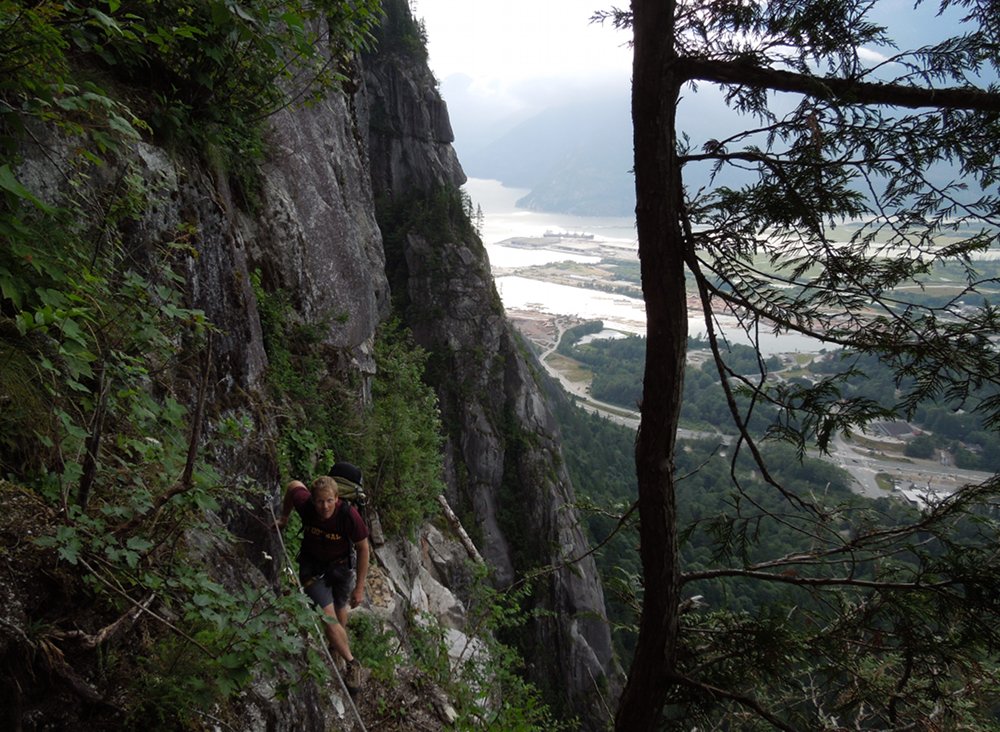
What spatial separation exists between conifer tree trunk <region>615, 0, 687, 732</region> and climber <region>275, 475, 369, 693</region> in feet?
7.14

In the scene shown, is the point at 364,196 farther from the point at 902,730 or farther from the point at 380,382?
the point at 902,730

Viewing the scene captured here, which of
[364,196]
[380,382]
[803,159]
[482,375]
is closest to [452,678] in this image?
[803,159]

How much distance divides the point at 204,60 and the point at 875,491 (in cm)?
3208

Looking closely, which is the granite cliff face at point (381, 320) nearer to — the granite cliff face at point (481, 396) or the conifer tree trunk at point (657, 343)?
the granite cliff face at point (481, 396)

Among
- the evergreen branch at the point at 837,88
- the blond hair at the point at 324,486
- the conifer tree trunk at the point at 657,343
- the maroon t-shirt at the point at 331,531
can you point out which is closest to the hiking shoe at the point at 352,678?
the maroon t-shirt at the point at 331,531

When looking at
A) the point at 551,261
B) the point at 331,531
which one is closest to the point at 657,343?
the point at 331,531

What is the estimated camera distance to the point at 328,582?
4078mm

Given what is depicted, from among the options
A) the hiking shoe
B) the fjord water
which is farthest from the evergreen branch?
the fjord water

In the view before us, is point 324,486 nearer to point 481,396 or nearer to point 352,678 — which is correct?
point 352,678

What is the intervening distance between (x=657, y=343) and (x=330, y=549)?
2962 millimetres

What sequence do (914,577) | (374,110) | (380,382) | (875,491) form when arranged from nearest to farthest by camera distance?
(914,577) → (380,382) → (875,491) → (374,110)

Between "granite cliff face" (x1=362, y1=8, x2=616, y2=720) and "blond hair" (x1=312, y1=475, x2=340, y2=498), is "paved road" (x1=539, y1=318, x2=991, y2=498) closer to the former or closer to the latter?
"blond hair" (x1=312, y1=475, x2=340, y2=498)

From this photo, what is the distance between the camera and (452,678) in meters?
5.46

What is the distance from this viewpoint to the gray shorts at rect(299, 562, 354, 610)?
13.0 ft
